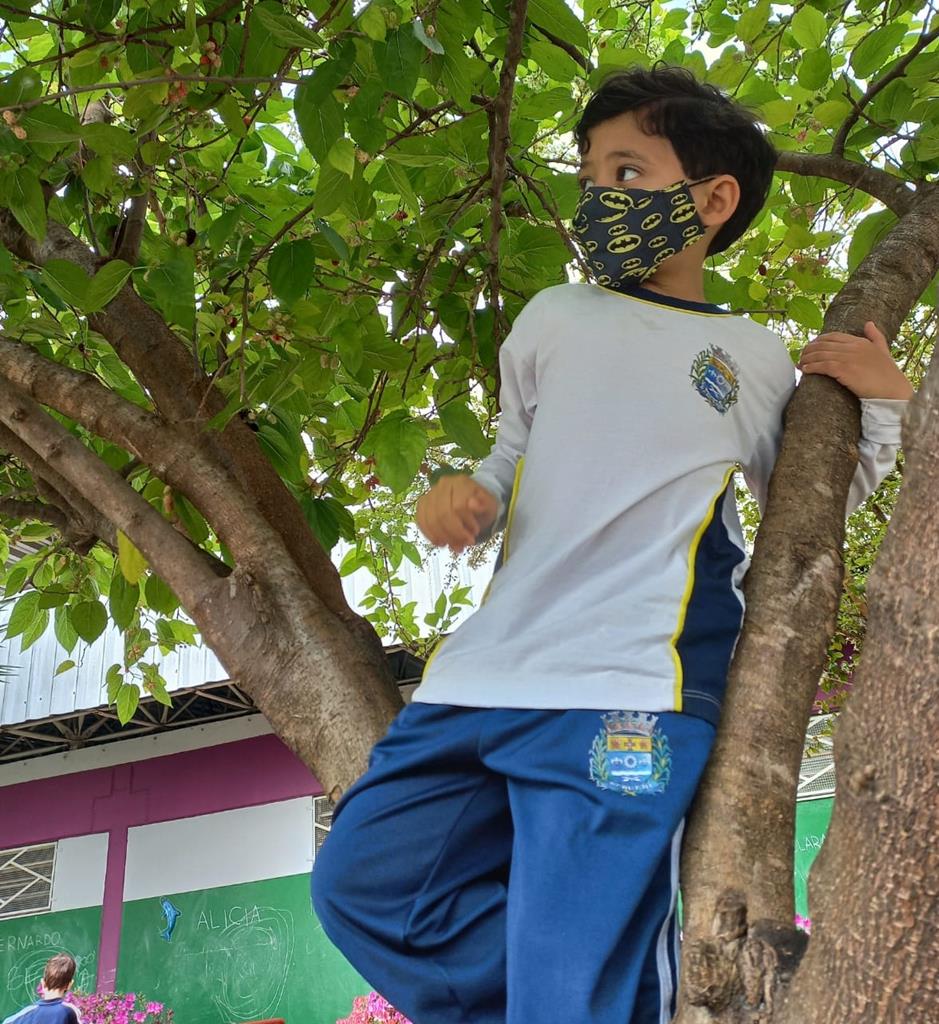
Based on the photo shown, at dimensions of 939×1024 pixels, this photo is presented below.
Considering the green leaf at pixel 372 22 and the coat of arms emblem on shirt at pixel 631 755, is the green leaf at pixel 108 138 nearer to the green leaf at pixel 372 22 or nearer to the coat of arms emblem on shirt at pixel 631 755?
the green leaf at pixel 372 22

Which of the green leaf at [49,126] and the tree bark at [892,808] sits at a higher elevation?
the green leaf at [49,126]

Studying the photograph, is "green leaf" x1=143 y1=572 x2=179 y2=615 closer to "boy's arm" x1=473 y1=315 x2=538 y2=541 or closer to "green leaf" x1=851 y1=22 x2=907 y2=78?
"boy's arm" x1=473 y1=315 x2=538 y2=541

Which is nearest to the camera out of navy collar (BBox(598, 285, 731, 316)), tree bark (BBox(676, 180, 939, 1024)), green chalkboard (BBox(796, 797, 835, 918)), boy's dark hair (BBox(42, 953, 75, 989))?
tree bark (BBox(676, 180, 939, 1024))

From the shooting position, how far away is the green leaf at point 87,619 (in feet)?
6.48

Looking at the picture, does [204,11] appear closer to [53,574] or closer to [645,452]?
[645,452]

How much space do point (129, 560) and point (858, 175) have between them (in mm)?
1198

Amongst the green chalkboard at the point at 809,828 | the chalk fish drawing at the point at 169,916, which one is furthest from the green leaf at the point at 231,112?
the chalk fish drawing at the point at 169,916

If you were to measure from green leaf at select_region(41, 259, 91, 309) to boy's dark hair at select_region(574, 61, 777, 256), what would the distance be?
2.25ft

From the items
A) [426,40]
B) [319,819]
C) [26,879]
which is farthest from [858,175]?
[26,879]

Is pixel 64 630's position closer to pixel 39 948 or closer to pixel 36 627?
pixel 36 627

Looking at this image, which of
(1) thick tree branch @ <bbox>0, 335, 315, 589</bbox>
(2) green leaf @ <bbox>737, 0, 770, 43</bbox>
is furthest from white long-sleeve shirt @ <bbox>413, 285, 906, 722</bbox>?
(2) green leaf @ <bbox>737, 0, 770, 43</bbox>

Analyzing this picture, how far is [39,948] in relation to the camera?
7.21 metres

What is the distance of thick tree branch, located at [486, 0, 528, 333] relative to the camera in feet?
4.47

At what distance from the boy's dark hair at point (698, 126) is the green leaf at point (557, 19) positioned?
112 millimetres
